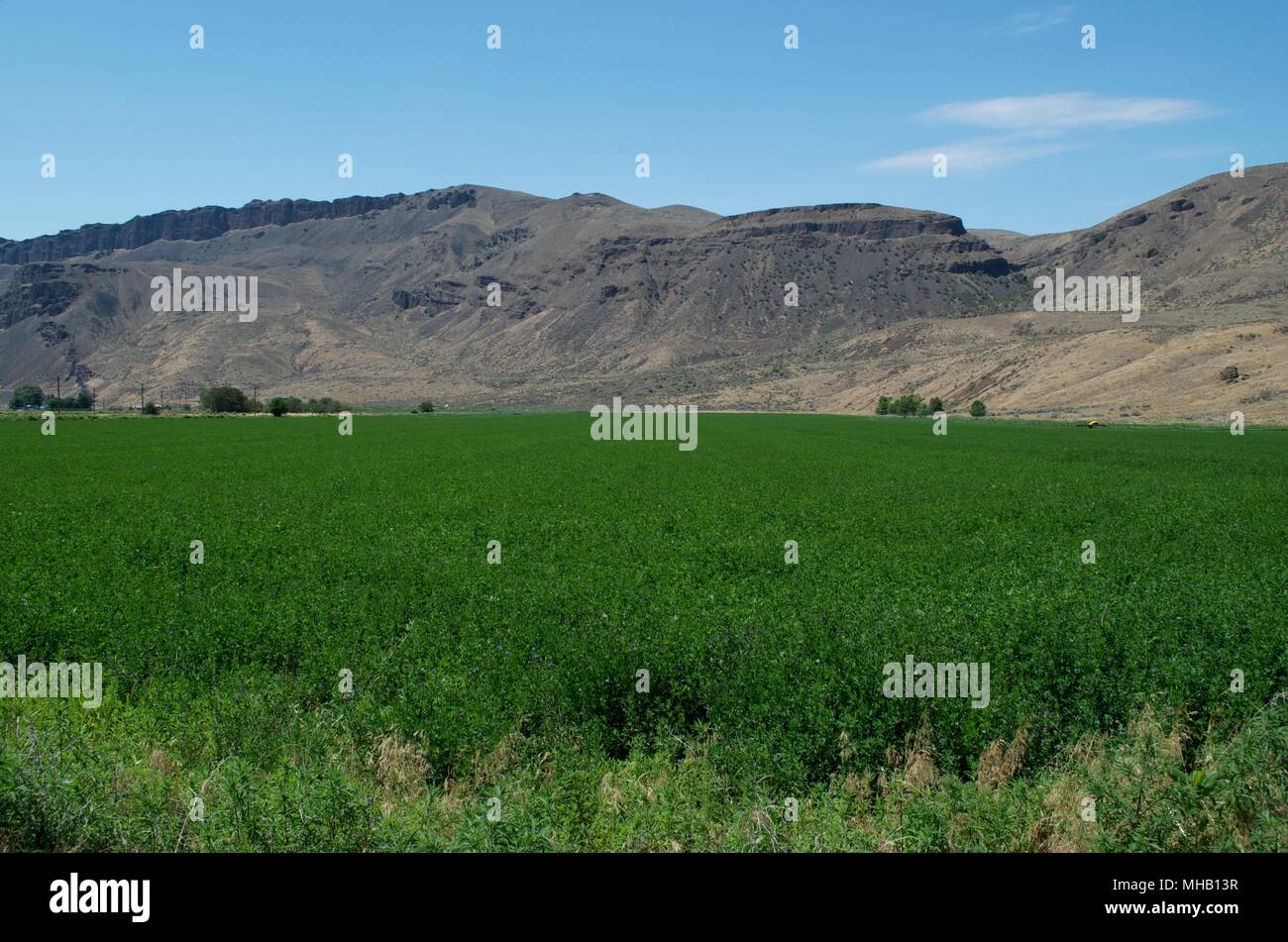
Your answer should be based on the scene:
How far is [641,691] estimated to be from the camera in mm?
9180

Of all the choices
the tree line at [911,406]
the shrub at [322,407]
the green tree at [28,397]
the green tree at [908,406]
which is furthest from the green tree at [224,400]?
the green tree at [908,406]

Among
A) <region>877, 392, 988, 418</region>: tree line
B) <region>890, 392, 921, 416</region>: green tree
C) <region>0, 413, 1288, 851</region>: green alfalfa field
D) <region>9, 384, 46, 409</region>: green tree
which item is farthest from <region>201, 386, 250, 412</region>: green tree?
<region>0, 413, 1288, 851</region>: green alfalfa field

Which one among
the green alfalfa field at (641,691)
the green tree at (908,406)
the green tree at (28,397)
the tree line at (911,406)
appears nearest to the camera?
the green alfalfa field at (641,691)

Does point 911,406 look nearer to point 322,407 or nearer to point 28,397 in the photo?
point 322,407

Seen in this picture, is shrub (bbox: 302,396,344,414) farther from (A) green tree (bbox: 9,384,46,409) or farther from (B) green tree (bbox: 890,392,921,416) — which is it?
(B) green tree (bbox: 890,392,921,416)

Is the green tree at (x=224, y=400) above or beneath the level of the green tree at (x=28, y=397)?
beneath

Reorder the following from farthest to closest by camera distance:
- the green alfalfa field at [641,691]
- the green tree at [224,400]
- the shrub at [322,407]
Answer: the shrub at [322,407] → the green tree at [224,400] → the green alfalfa field at [641,691]

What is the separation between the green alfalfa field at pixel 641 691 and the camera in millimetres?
6891

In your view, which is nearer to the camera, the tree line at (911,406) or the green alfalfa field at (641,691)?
the green alfalfa field at (641,691)

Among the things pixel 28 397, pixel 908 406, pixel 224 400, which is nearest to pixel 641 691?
pixel 908 406

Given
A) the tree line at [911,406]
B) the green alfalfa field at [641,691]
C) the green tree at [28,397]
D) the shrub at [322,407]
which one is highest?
the green tree at [28,397]

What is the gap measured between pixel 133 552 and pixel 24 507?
31.0 ft

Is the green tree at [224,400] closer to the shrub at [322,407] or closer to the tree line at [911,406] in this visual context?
the shrub at [322,407]

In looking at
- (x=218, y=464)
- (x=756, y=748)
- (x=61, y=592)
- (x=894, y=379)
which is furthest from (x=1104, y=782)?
(x=894, y=379)
